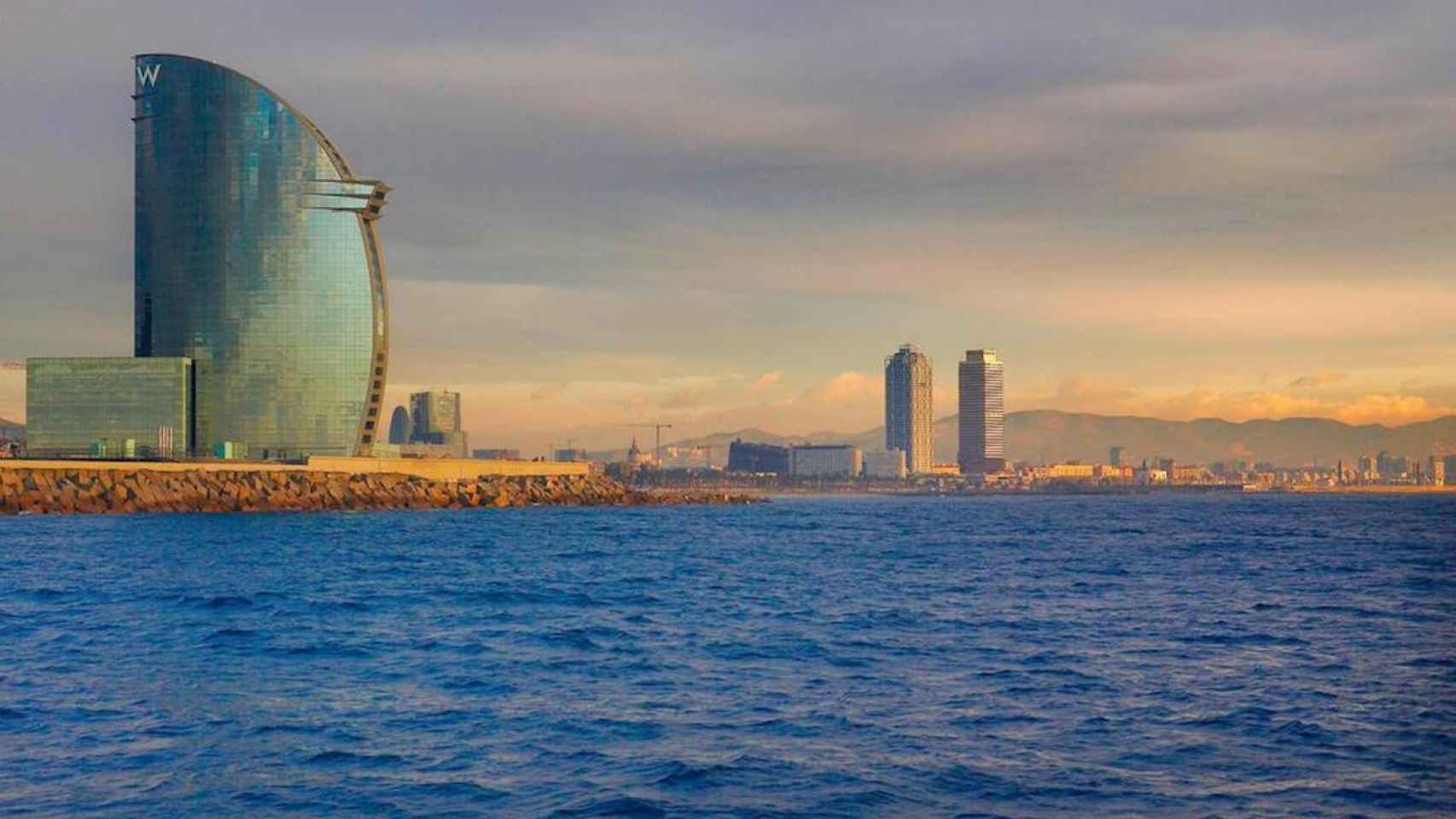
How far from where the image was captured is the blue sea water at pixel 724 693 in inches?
1093

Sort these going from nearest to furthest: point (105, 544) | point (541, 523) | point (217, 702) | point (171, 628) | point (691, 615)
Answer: point (217, 702), point (171, 628), point (691, 615), point (105, 544), point (541, 523)

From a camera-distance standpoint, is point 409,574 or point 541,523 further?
point 541,523

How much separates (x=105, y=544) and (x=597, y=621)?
6438 centimetres

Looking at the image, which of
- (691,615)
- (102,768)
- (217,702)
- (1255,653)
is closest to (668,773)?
(102,768)

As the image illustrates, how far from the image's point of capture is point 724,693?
38500 millimetres

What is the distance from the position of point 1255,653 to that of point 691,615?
67.8 feet

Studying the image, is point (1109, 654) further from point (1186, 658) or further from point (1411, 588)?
point (1411, 588)

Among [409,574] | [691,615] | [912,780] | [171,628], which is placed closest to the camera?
[912,780]

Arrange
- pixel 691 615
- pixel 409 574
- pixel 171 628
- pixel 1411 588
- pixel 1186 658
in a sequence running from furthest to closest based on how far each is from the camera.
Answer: pixel 409 574, pixel 1411 588, pixel 691 615, pixel 171 628, pixel 1186 658

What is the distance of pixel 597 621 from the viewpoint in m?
55.2

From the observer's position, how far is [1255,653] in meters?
46.2

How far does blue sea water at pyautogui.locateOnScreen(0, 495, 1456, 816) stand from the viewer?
27766mm

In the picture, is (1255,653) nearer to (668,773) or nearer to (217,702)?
(668,773)

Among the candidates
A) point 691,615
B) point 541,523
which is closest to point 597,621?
point 691,615
